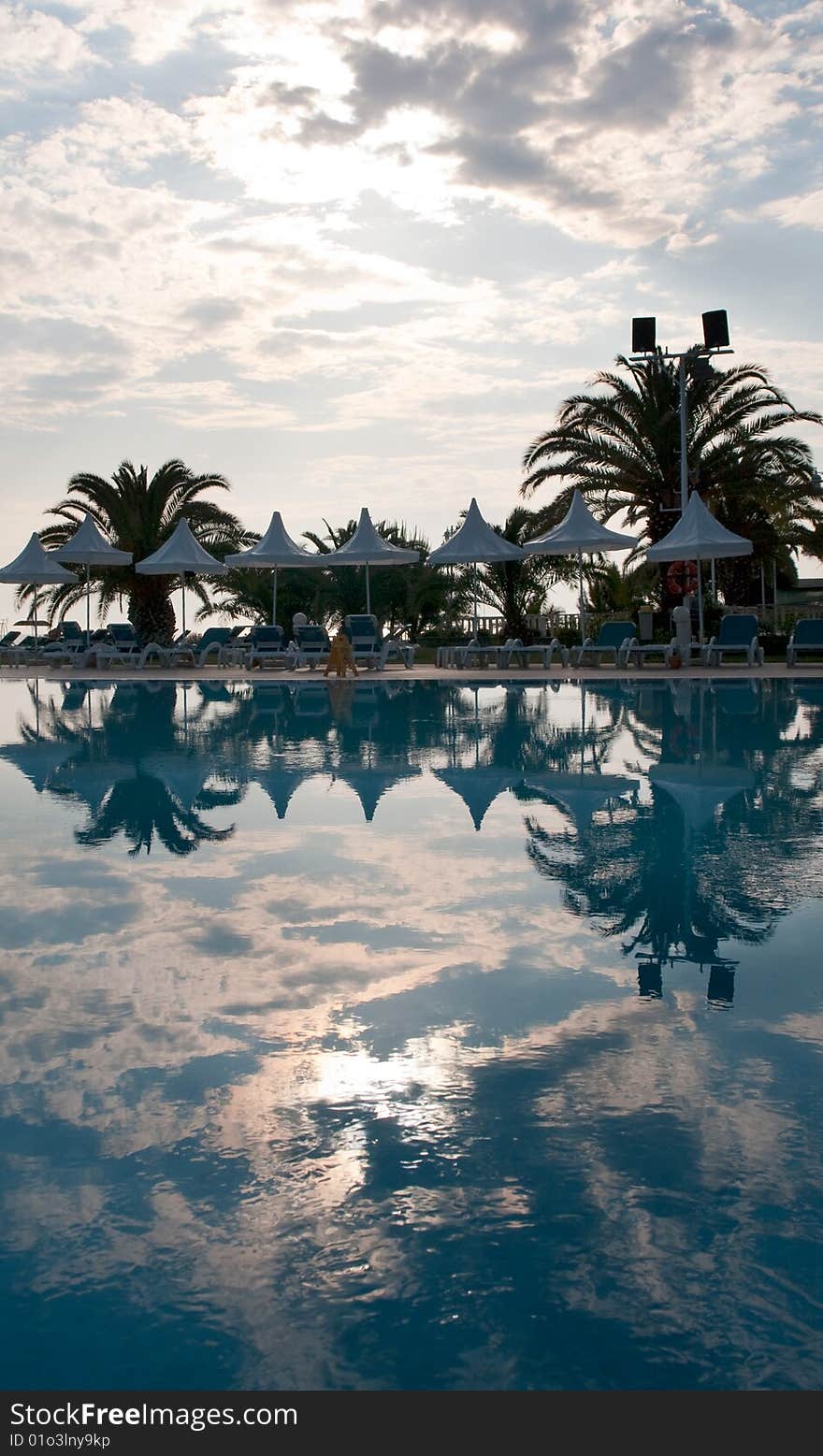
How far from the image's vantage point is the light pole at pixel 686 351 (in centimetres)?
2416

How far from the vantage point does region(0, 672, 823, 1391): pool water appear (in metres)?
2.31

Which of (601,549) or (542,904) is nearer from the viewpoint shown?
(542,904)

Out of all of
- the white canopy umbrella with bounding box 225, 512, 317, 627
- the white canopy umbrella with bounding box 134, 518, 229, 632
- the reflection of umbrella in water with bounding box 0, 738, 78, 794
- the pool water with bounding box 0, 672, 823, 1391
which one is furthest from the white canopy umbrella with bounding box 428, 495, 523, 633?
the pool water with bounding box 0, 672, 823, 1391

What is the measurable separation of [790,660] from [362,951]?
1834 centimetres

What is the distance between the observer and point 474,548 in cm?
2519

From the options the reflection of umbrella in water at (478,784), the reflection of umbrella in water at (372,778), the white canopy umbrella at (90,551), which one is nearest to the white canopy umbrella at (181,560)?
the white canopy umbrella at (90,551)

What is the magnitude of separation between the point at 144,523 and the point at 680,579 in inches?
532

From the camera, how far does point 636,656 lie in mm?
24078

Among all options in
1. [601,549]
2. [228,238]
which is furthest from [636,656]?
[228,238]

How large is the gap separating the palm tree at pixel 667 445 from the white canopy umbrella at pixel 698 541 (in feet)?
12.1

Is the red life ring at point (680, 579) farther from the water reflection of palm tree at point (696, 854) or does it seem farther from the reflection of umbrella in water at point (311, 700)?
the water reflection of palm tree at point (696, 854)

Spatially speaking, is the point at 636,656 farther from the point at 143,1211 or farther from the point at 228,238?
the point at 143,1211

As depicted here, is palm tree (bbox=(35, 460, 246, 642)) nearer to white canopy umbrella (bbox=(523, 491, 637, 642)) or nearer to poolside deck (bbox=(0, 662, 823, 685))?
poolside deck (bbox=(0, 662, 823, 685))

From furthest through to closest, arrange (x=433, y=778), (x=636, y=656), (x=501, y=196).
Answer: (x=636, y=656), (x=501, y=196), (x=433, y=778)
